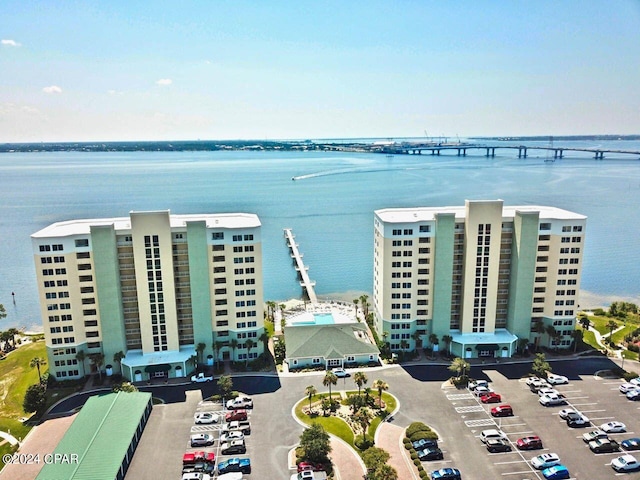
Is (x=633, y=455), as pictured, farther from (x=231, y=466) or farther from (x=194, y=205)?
(x=194, y=205)

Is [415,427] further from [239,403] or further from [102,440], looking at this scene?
[102,440]

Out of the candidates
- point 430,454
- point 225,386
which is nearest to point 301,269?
point 225,386

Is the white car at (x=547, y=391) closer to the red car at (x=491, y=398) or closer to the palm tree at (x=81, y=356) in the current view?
the red car at (x=491, y=398)

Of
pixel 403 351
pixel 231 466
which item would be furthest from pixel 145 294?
pixel 403 351

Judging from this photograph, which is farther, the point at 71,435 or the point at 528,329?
the point at 528,329

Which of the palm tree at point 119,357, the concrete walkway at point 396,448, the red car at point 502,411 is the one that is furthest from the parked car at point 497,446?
the palm tree at point 119,357

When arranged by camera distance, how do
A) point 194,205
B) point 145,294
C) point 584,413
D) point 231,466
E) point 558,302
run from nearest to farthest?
point 231,466
point 584,413
point 145,294
point 558,302
point 194,205

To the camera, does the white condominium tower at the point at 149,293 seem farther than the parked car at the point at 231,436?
Yes
